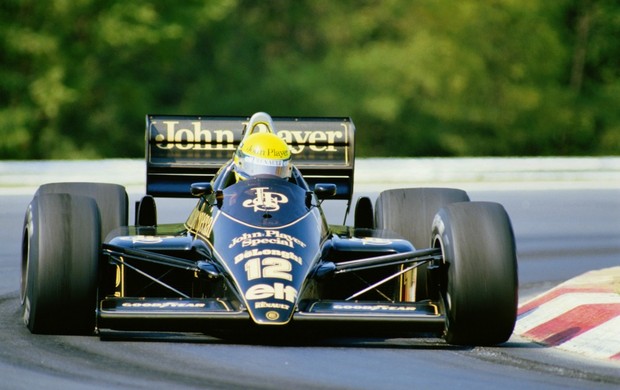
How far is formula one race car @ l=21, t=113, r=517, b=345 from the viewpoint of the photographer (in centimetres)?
842

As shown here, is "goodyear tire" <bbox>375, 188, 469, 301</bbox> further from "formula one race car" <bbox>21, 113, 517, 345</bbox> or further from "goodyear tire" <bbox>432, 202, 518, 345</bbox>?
"goodyear tire" <bbox>432, 202, 518, 345</bbox>

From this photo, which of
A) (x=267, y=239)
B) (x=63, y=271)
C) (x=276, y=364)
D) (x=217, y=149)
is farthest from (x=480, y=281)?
(x=217, y=149)

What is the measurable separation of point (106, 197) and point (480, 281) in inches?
152

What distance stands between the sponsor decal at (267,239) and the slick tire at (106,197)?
2502 mm

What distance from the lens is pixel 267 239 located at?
8.91 meters

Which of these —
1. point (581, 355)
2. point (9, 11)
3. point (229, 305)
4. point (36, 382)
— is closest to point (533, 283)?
point (581, 355)

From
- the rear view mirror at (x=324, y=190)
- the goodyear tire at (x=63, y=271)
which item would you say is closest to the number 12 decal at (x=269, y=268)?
the goodyear tire at (x=63, y=271)

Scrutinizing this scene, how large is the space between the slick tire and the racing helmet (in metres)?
1.49

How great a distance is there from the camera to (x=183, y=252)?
9.61 meters

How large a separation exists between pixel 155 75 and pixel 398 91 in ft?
26.9

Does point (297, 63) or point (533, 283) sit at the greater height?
point (297, 63)

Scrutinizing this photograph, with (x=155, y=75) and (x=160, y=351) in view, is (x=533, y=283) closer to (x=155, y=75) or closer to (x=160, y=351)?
(x=160, y=351)

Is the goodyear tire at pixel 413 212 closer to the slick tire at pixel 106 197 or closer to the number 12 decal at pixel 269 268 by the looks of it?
the slick tire at pixel 106 197

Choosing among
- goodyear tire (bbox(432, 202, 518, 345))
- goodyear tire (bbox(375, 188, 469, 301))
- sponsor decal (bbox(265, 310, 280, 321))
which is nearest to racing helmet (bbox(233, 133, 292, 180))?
goodyear tire (bbox(375, 188, 469, 301))
